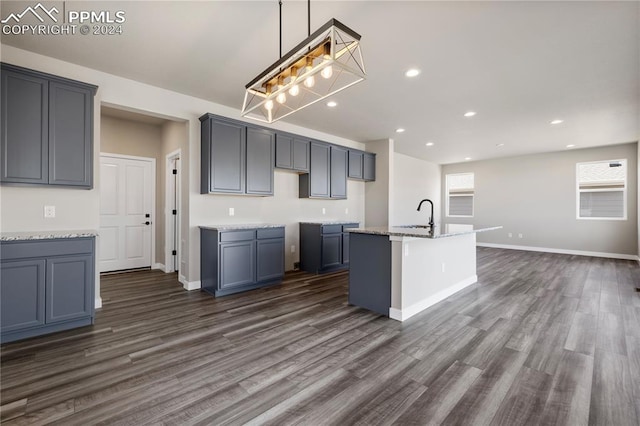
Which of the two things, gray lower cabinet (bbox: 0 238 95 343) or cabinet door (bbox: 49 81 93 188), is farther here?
cabinet door (bbox: 49 81 93 188)

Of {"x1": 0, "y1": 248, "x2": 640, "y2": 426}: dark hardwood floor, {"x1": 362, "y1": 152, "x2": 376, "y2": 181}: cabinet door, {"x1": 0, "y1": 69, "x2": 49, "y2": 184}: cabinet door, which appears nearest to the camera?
{"x1": 0, "y1": 248, "x2": 640, "y2": 426}: dark hardwood floor

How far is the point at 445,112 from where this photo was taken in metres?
4.59

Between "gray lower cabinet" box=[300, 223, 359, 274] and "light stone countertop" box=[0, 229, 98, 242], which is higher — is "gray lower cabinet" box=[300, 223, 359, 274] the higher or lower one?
the lower one

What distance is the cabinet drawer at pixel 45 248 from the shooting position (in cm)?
240

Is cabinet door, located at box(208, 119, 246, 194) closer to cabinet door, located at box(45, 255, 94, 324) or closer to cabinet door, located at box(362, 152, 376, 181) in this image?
cabinet door, located at box(45, 255, 94, 324)

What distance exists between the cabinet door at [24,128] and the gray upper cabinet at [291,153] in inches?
112

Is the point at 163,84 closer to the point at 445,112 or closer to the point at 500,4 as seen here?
the point at 500,4

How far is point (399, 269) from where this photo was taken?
9.79ft

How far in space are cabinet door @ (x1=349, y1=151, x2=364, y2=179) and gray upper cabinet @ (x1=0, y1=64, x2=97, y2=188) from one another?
438cm

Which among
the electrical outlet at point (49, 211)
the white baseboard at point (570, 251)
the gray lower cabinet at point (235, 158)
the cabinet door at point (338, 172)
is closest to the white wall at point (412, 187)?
the white baseboard at point (570, 251)

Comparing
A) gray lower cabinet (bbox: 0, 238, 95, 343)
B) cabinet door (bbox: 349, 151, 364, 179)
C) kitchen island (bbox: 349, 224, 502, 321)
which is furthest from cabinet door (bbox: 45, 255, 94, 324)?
cabinet door (bbox: 349, 151, 364, 179)

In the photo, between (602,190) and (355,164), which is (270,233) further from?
(602,190)

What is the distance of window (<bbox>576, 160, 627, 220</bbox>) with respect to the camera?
6719 millimetres

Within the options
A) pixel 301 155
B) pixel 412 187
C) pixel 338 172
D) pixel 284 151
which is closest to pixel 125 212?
pixel 284 151
